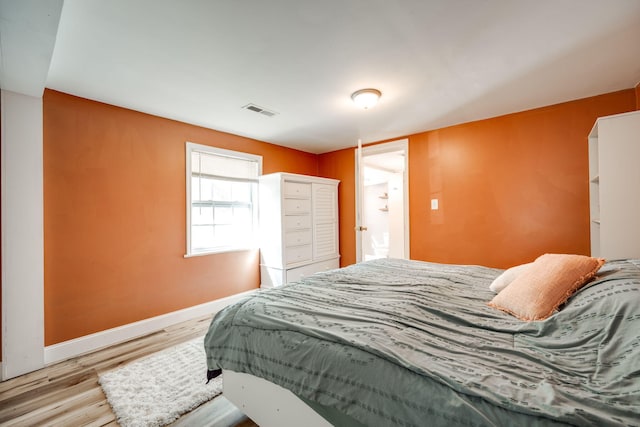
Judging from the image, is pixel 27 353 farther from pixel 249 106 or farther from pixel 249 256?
pixel 249 106

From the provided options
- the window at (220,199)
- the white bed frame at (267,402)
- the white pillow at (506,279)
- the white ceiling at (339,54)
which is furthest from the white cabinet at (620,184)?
the window at (220,199)

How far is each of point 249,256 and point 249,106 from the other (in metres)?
2.09

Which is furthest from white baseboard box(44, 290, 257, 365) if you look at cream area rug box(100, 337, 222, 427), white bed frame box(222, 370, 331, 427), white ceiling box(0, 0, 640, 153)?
white ceiling box(0, 0, 640, 153)

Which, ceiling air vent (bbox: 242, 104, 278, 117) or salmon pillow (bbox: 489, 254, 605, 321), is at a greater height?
ceiling air vent (bbox: 242, 104, 278, 117)

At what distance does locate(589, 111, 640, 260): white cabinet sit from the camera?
1.99 metres

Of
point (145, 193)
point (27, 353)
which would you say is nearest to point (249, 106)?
point (145, 193)

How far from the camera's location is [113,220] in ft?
9.03

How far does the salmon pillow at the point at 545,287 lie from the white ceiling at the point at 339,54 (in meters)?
1.40

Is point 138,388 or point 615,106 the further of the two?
point 615,106

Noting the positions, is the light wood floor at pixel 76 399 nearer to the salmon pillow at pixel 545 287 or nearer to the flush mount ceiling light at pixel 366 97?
the salmon pillow at pixel 545 287

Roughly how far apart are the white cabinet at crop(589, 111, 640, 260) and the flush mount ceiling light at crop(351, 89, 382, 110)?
1.73m

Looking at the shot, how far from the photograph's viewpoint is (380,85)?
2424mm

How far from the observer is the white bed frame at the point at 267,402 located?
1237mm

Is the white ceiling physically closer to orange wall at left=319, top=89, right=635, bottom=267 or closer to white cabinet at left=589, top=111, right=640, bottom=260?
orange wall at left=319, top=89, right=635, bottom=267
